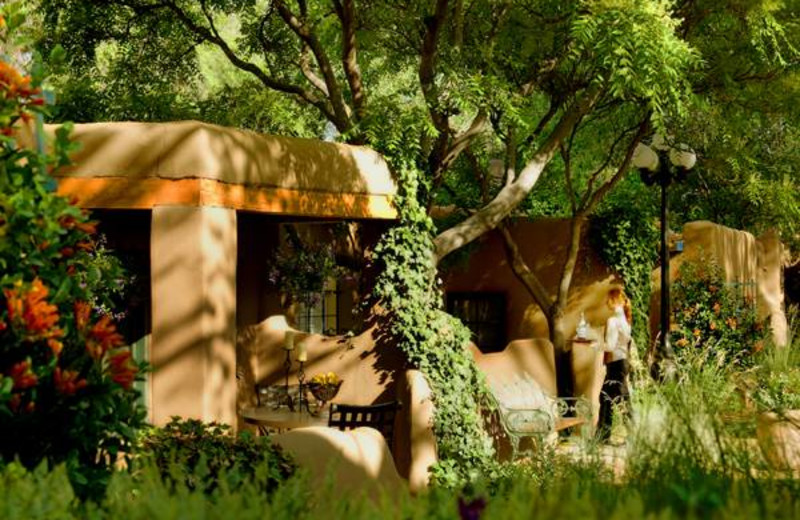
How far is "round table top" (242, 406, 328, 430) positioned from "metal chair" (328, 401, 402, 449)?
37cm

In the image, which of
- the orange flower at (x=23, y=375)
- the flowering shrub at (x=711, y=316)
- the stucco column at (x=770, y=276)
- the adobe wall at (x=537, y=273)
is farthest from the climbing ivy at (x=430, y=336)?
the stucco column at (x=770, y=276)

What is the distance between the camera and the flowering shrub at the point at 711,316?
1638cm

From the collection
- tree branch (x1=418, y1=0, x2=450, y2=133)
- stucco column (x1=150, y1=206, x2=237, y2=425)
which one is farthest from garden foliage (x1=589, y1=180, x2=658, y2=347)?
stucco column (x1=150, y1=206, x2=237, y2=425)

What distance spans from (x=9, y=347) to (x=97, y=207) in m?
5.82

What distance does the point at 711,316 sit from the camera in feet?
54.0

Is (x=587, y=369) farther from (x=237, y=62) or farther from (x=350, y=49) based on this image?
(x=237, y=62)

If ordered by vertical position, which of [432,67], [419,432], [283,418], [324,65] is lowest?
[419,432]

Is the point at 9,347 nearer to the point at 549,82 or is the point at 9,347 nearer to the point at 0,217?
the point at 0,217

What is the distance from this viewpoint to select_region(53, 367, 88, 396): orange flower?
3.74 meters

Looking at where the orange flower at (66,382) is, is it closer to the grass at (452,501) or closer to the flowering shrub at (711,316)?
the grass at (452,501)

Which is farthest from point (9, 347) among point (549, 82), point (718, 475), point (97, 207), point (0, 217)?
point (549, 82)

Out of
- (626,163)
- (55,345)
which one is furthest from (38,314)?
(626,163)

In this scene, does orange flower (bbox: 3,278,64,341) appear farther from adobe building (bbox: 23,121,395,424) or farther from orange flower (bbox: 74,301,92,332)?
adobe building (bbox: 23,121,395,424)

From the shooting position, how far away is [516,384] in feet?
39.3
